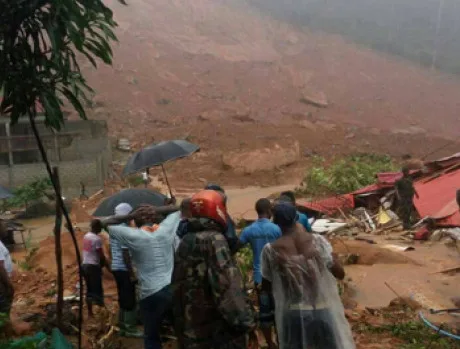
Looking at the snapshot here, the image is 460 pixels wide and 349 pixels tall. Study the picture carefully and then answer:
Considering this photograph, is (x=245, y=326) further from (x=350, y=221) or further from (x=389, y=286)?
(x=350, y=221)

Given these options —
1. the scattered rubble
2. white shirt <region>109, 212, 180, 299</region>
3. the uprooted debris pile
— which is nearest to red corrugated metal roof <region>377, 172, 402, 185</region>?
the uprooted debris pile

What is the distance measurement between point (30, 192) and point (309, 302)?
14.0 metres

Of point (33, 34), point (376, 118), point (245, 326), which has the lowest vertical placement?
point (376, 118)

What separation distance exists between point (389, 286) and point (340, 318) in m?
3.82

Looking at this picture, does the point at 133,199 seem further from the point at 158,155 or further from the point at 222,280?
the point at 222,280

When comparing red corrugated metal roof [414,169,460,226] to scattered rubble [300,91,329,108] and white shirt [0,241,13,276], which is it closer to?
white shirt [0,241,13,276]

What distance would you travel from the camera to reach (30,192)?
52.9ft

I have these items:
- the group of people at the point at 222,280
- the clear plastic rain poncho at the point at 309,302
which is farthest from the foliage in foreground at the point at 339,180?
the clear plastic rain poncho at the point at 309,302

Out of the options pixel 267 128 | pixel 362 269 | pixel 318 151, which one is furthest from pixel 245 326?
pixel 267 128

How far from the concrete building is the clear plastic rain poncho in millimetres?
14272

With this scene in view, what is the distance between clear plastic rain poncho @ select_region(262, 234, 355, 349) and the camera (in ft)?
11.4

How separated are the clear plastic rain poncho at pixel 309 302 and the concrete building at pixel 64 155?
14.3 m

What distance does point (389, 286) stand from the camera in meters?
7.10

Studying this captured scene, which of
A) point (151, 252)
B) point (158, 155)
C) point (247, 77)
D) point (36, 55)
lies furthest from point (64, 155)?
point (247, 77)
